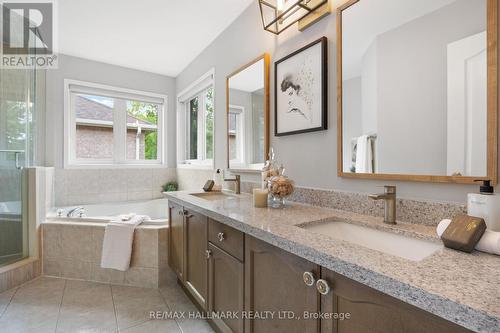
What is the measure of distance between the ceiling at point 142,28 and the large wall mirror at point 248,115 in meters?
0.58

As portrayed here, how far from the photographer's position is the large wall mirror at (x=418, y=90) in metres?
0.85

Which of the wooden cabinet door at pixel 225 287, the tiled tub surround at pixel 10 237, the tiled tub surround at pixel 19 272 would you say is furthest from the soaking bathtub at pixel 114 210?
the wooden cabinet door at pixel 225 287

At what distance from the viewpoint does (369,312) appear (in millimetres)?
638

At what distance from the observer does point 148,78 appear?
3.53 meters

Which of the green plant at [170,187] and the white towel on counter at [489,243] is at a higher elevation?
the white towel on counter at [489,243]

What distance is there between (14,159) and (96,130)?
117 cm

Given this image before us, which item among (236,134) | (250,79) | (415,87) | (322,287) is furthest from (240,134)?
(322,287)

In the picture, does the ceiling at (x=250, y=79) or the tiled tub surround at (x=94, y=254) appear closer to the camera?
the ceiling at (x=250, y=79)

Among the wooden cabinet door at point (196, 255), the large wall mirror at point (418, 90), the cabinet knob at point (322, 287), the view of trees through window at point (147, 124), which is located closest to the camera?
the cabinet knob at point (322, 287)

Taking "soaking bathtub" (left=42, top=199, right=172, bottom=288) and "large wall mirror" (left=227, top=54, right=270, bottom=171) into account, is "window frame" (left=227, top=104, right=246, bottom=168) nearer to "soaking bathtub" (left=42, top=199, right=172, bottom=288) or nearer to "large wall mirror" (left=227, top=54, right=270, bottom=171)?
"large wall mirror" (left=227, top=54, right=270, bottom=171)

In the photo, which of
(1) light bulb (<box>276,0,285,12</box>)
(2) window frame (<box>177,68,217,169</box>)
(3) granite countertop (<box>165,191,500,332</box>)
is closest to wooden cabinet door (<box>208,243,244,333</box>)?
(3) granite countertop (<box>165,191,500,332</box>)

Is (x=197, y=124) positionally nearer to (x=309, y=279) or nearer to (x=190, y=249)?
(x=190, y=249)

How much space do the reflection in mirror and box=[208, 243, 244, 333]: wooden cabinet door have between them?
2.54 ft

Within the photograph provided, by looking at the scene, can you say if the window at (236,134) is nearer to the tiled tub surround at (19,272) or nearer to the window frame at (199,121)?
the window frame at (199,121)
